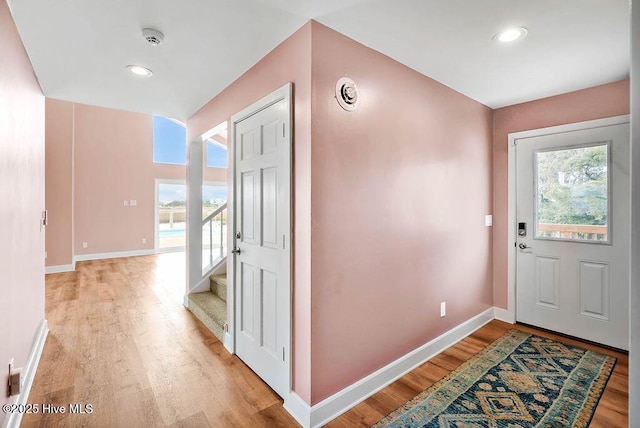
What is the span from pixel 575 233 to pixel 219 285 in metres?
4.01

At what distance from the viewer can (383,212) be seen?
229 cm

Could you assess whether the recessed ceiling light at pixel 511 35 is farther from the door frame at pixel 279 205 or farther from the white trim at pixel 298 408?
the white trim at pixel 298 408

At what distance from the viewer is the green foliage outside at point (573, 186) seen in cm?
286

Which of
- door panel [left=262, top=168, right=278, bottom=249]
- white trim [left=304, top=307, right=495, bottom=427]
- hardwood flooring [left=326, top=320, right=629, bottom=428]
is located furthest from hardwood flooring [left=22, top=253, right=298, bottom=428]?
door panel [left=262, top=168, right=278, bottom=249]

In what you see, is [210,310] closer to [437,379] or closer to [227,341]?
[227,341]

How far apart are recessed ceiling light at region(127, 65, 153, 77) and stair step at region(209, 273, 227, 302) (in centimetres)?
239

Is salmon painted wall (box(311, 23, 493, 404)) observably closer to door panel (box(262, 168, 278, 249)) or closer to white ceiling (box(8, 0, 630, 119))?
white ceiling (box(8, 0, 630, 119))

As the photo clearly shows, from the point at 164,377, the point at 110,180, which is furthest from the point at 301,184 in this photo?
the point at 110,180

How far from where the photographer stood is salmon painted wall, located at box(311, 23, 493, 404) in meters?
1.92

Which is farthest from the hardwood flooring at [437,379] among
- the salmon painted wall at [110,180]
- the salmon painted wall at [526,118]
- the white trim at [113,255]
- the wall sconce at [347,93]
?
the white trim at [113,255]

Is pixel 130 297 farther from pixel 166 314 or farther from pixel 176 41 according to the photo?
pixel 176 41

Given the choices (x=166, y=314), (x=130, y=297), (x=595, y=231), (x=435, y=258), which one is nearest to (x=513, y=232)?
(x=595, y=231)

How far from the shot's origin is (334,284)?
6.49 ft

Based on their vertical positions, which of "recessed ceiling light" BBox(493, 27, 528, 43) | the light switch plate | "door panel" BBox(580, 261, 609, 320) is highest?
"recessed ceiling light" BBox(493, 27, 528, 43)
